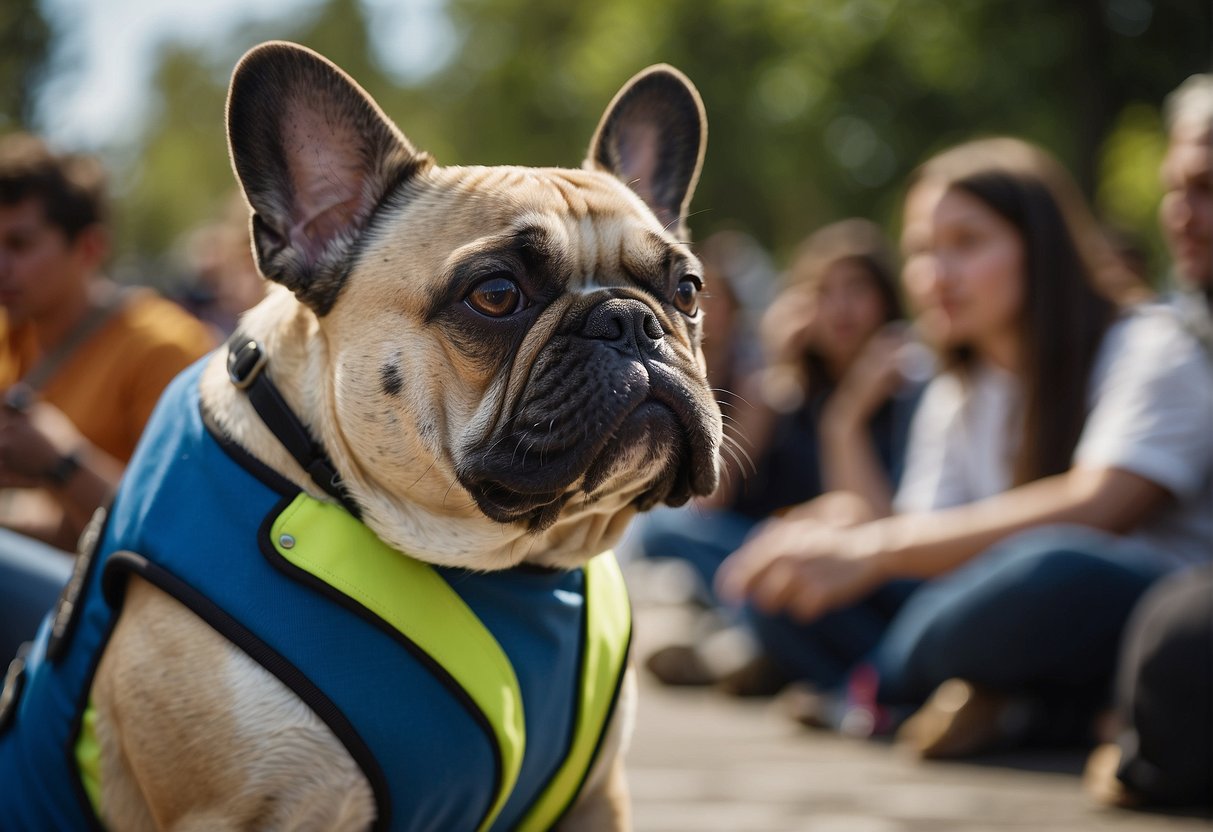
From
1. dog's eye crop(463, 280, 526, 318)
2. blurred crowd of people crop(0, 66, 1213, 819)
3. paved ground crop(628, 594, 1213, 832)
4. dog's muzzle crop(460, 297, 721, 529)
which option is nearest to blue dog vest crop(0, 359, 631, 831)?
dog's muzzle crop(460, 297, 721, 529)

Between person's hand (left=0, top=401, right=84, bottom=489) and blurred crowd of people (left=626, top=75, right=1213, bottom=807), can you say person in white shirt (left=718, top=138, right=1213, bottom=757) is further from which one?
person's hand (left=0, top=401, right=84, bottom=489)

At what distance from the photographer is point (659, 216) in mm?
2971

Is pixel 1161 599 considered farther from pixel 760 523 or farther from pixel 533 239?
pixel 760 523

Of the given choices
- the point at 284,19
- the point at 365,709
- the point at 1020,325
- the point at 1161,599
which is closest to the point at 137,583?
the point at 365,709

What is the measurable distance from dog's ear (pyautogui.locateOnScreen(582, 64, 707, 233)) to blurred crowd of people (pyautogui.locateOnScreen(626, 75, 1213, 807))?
94cm

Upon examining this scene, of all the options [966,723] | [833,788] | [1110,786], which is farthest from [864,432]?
[1110,786]

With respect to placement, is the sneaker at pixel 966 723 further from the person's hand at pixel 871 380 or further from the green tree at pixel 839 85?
the green tree at pixel 839 85

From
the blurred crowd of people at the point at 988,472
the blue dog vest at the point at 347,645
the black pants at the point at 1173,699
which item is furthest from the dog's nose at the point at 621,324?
the black pants at the point at 1173,699

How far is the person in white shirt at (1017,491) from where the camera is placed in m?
4.02

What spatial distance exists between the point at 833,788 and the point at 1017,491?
135 cm

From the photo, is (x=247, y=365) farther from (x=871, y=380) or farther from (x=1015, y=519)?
(x=871, y=380)

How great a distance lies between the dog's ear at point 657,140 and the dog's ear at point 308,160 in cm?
52

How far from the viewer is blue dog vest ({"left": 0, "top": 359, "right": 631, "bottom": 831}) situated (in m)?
2.05

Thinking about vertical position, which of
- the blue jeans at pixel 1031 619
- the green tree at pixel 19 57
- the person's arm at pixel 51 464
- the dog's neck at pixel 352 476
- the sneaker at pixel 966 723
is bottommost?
the sneaker at pixel 966 723
